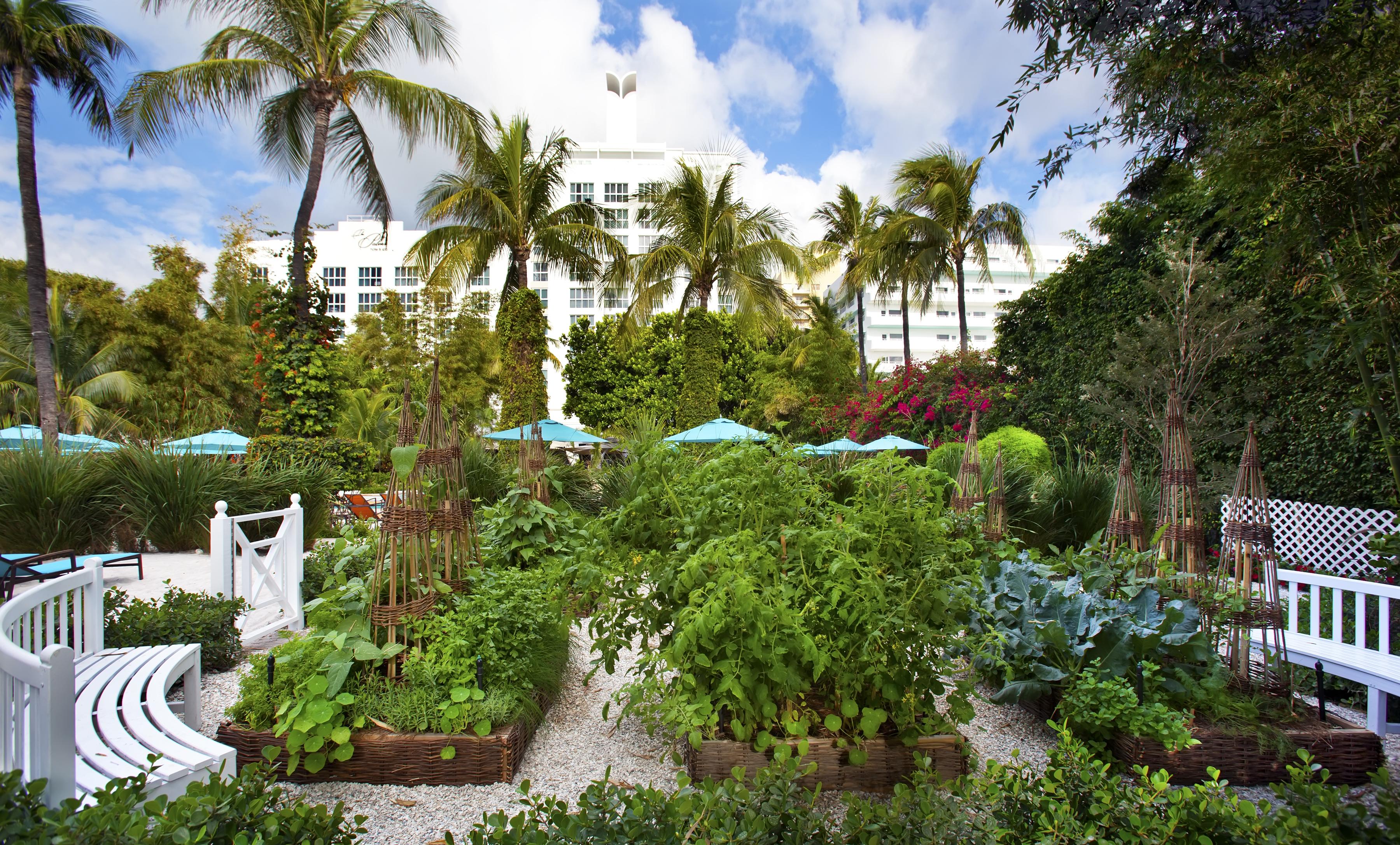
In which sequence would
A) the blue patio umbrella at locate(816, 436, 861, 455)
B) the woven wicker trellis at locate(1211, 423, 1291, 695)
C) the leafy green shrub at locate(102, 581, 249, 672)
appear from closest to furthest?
1. the woven wicker trellis at locate(1211, 423, 1291, 695)
2. the leafy green shrub at locate(102, 581, 249, 672)
3. the blue patio umbrella at locate(816, 436, 861, 455)

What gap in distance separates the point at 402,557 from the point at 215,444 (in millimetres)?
8966

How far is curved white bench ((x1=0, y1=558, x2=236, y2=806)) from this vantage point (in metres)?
1.60

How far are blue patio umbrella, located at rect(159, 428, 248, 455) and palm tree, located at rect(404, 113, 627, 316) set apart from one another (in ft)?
16.8

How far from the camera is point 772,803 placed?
1691 mm

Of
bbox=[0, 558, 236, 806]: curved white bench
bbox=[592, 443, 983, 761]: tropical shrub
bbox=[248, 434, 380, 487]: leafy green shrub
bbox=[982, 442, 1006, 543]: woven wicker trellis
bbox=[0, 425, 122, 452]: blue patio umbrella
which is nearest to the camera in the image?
bbox=[0, 558, 236, 806]: curved white bench

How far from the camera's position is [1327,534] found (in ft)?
18.9

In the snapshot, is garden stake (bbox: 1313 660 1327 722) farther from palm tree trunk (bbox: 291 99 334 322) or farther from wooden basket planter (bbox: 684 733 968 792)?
palm tree trunk (bbox: 291 99 334 322)

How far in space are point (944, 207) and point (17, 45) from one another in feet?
57.2

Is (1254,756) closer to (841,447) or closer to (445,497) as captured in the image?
(445,497)

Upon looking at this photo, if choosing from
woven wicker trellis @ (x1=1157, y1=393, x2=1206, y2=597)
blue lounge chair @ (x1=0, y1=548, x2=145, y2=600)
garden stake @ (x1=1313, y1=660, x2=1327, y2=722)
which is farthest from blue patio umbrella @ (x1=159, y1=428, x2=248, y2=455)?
garden stake @ (x1=1313, y1=660, x2=1327, y2=722)

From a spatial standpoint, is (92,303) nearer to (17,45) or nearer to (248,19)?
(17,45)

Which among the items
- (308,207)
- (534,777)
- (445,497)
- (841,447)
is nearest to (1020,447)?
(841,447)

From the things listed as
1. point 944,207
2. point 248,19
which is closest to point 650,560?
point 248,19

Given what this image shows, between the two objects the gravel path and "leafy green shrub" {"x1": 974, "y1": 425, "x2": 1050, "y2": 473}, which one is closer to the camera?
the gravel path
